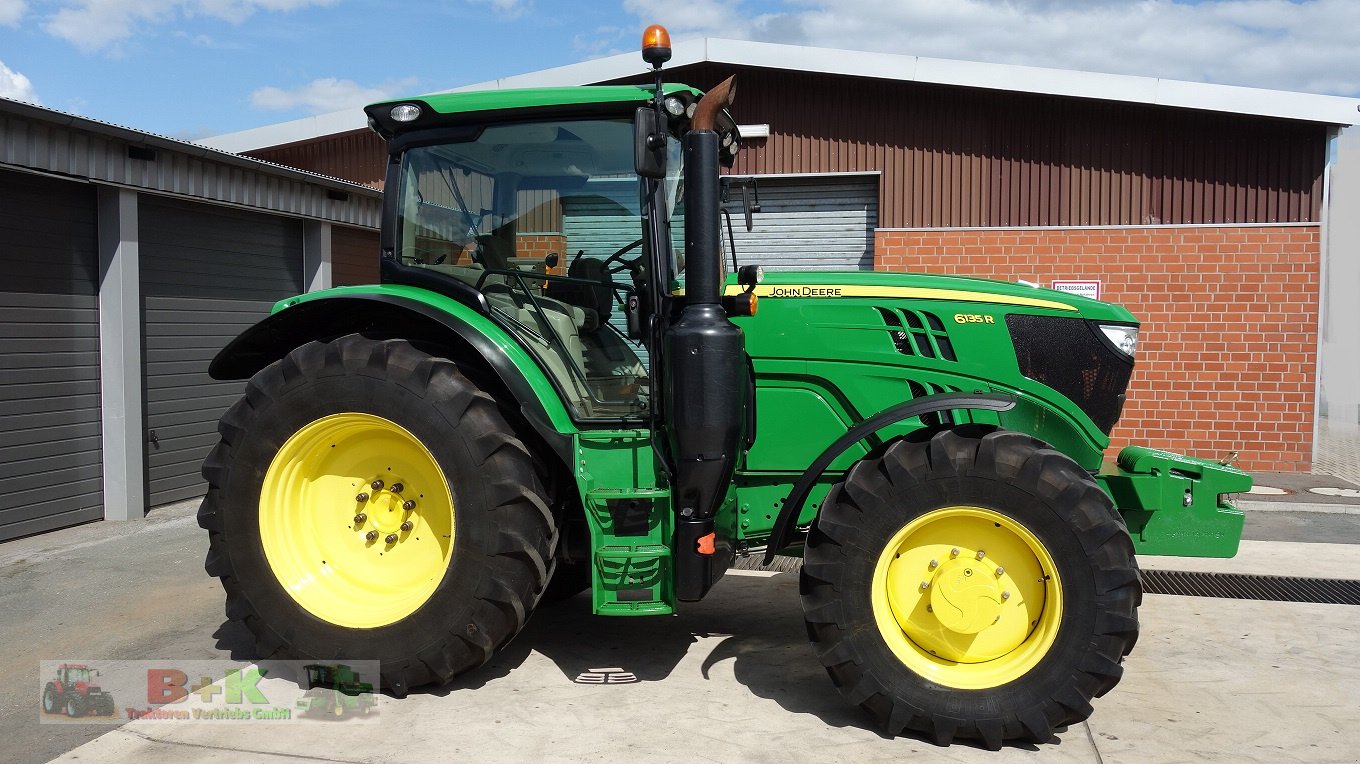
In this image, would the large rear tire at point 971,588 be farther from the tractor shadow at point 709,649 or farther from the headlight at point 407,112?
the headlight at point 407,112

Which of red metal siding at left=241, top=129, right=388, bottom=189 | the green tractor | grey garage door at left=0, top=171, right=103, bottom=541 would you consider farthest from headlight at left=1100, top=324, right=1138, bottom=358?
red metal siding at left=241, top=129, right=388, bottom=189

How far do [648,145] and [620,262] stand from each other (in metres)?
0.66

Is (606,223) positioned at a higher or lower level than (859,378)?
higher

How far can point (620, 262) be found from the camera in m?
4.26

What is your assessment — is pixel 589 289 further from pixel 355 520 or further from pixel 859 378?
pixel 355 520

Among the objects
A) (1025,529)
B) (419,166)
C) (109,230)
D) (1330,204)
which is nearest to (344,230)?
(109,230)

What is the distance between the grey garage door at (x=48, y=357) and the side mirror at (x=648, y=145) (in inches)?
211

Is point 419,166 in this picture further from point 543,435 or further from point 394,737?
point 394,737

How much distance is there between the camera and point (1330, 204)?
10.1 meters

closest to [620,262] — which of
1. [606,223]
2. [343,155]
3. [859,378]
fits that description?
[606,223]

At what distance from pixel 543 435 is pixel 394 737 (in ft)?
4.14

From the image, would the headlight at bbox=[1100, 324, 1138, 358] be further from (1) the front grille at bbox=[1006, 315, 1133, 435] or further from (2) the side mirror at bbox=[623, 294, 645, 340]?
(2) the side mirror at bbox=[623, 294, 645, 340]
